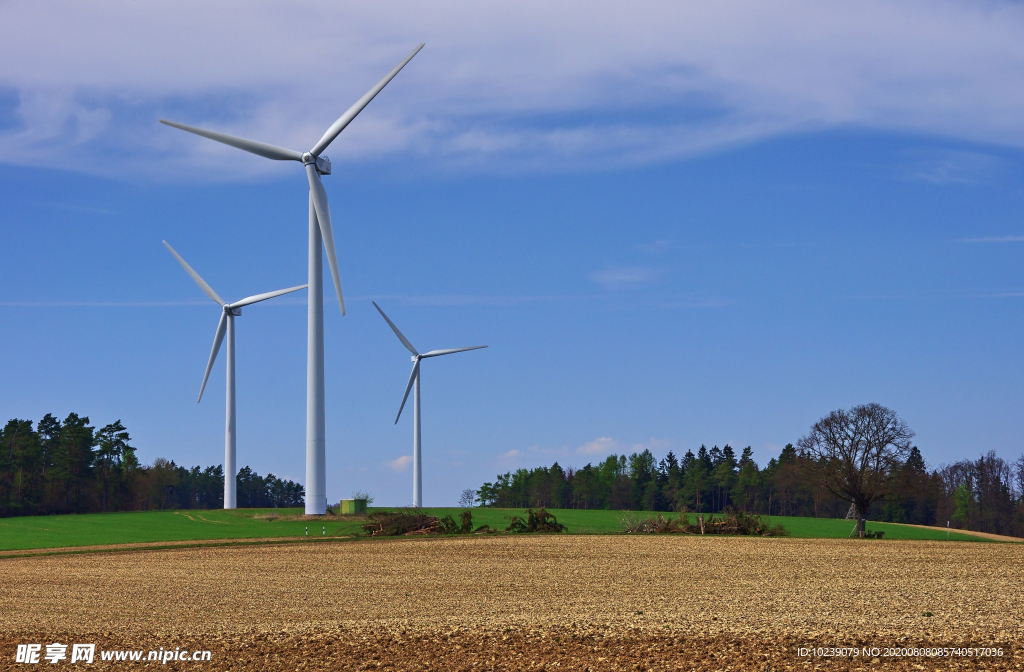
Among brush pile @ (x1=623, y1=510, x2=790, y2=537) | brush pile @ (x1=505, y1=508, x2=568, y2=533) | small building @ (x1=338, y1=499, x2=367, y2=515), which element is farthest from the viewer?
small building @ (x1=338, y1=499, x2=367, y2=515)

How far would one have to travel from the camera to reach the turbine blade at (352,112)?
64312mm

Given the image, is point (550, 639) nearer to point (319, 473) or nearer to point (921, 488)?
point (921, 488)

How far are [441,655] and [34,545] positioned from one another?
140ft

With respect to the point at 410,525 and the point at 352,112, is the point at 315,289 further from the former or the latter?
the point at 410,525

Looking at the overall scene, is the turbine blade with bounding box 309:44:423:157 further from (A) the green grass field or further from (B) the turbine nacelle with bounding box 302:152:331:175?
(A) the green grass field

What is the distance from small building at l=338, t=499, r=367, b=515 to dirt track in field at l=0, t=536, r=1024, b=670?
33.5 meters

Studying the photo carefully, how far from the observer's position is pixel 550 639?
1652cm

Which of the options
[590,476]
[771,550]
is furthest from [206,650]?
[590,476]

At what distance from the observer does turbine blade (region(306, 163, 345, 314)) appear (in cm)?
6062

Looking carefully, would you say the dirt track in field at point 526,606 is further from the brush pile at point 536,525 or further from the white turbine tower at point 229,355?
the white turbine tower at point 229,355

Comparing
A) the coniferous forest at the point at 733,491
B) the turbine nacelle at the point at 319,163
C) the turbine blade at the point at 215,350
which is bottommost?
the coniferous forest at the point at 733,491

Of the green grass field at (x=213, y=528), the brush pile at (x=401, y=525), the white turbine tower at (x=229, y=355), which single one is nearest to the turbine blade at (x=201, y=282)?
the white turbine tower at (x=229, y=355)

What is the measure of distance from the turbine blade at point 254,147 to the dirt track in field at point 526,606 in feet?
106

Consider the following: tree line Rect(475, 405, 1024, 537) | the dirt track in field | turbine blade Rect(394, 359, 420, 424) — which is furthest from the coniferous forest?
the dirt track in field
